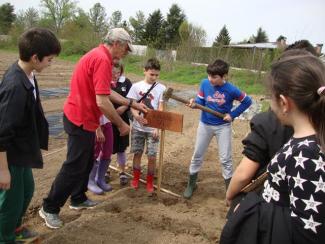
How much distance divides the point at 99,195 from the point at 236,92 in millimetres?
2087

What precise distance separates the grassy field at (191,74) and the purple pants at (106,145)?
1305 cm

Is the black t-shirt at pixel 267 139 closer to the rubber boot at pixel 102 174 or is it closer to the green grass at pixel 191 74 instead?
the rubber boot at pixel 102 174

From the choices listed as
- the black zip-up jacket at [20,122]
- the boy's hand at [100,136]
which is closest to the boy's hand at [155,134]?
the boy's hand at [100,136]

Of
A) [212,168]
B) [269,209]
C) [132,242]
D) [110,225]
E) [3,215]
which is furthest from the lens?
[212,168]

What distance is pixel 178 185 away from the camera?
16.7ft

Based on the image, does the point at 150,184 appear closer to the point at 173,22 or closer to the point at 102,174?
the point at 102,174

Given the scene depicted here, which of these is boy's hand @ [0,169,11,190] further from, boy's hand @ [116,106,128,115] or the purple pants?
boy's hand @ [116,106,128,115]

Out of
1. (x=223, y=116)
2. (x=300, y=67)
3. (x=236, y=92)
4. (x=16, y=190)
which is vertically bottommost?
(x=16, y=190)

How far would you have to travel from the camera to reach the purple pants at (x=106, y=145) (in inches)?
180

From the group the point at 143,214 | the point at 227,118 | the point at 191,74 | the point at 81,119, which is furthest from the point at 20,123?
the point at 191,74

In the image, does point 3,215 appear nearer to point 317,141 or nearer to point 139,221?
point 139,221

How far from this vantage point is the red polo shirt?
3.38 metres

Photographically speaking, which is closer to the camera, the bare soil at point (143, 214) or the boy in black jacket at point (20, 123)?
the boy in black jacket at point (20, 123)

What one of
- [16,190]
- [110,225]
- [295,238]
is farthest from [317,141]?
[110,225]
